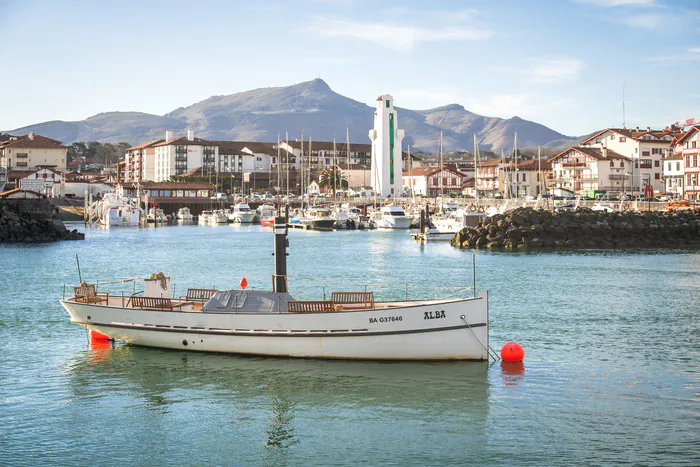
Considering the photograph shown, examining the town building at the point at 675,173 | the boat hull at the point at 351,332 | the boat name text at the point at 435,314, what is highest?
the town building at the point at 675,173

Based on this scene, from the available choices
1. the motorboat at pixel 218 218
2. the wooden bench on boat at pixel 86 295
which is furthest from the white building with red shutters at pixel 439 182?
the wooden bench on boat at pixel 86 295

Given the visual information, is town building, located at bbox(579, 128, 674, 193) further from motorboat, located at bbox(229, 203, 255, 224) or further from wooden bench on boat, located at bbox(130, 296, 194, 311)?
wooden bench on boat, located at bbox(130, 296, 194, 311)

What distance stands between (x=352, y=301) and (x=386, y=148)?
140 metres

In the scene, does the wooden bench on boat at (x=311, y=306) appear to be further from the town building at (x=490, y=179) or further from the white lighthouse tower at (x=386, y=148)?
the white lighthouse tower at (x=386, y=148)

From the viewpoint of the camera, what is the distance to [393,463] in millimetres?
16391

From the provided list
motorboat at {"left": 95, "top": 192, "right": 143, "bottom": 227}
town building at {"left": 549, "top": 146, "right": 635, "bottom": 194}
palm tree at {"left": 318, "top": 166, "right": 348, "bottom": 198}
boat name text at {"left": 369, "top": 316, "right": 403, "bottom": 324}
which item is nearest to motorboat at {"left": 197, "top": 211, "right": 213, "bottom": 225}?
motorboat at {"left": 95, "top": 192, "right": 143, "bottom": 227}

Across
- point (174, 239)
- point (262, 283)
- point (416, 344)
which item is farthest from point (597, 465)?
point (174, 239)

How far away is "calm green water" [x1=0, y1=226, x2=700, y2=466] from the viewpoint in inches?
675

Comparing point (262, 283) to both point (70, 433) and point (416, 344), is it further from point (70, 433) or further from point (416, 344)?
point (70, 433)

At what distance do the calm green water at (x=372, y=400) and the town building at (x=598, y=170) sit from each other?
3474 inches

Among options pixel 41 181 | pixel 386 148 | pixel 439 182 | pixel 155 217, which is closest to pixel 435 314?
pixel 155 217

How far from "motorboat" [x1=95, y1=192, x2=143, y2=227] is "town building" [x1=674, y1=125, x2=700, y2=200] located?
86.7 metres

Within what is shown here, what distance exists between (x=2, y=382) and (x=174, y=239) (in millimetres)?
71168

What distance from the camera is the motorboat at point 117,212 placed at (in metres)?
123
